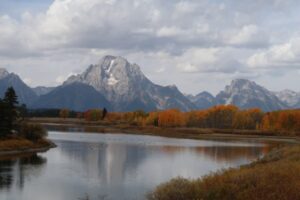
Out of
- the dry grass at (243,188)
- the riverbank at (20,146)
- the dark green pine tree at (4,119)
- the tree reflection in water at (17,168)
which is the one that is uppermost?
the dark green pine tree at (4,119)

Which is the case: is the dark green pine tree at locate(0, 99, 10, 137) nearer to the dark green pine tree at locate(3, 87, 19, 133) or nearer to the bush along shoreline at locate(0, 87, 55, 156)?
the bush along shoreline at locate(0, 87, 55, 156)

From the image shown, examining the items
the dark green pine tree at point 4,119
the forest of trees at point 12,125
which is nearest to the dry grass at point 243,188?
the dark green pine tree at point 4,119

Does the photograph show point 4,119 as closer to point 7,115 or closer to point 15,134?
point 7,115

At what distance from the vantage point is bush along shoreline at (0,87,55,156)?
6981 centimetres

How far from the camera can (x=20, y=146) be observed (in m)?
71.6

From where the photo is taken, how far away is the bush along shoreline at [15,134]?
2749 inches

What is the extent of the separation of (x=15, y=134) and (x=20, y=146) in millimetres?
7668

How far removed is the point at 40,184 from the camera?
39844 mm

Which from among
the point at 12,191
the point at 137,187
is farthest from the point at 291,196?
the point at 12,191

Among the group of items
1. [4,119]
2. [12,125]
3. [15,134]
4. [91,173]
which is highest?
[4,119]

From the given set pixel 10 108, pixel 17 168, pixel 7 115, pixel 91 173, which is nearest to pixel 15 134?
pixel 10 108

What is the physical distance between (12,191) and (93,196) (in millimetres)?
6967

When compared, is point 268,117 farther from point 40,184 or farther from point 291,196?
point 291,196

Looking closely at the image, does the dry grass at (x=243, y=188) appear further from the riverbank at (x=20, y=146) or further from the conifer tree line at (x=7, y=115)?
the conifer tree line at (x=7, y=115)
